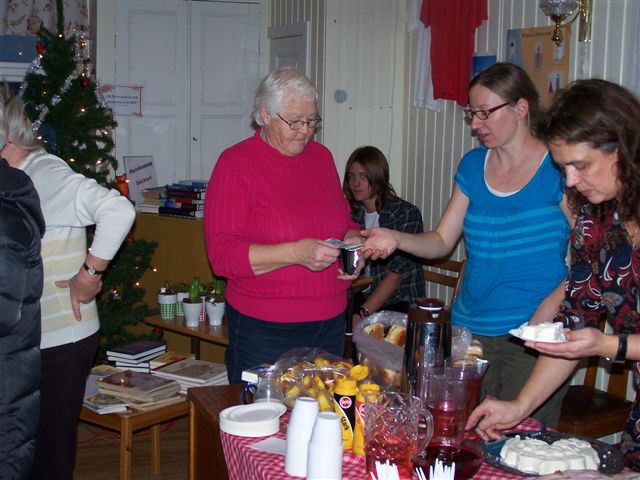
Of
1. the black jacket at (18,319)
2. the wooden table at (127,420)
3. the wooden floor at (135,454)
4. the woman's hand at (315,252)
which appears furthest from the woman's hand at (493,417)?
the wooden floor at (135,454)

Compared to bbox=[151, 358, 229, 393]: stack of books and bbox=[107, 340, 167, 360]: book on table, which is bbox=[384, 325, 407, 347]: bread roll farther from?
bbox=[107, 340, 167, 360]: book on table

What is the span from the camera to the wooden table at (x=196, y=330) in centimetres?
397

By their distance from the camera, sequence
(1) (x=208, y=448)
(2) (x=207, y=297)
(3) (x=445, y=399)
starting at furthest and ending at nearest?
(2) (x=207, y=297) < (1) (x=208, y=448) < (3) (x=445, y=399)

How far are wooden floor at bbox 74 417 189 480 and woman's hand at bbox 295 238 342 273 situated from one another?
1.81 metres

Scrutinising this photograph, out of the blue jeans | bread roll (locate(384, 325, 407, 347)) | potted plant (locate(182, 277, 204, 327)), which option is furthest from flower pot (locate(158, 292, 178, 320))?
bread roll (locate(384, 325, 407, 347))

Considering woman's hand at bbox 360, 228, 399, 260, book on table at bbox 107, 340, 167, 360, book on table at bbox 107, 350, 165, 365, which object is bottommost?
book on table at bbox 107, 350, 165, 365

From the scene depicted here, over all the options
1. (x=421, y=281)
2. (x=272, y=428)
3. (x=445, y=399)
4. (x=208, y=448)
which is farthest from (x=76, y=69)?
(x=445, y=399)

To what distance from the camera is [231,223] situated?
256 centimetres

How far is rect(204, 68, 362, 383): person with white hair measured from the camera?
101 inches

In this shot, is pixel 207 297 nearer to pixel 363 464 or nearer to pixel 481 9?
pixel 481 9

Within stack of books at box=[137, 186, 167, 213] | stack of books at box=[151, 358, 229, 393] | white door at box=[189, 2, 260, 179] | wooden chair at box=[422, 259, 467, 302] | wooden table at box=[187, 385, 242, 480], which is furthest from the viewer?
white door at box=[189, 2, 260, 179]

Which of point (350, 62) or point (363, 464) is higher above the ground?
point (350, 62)

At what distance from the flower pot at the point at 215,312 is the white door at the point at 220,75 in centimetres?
203

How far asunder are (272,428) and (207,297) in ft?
7.46
